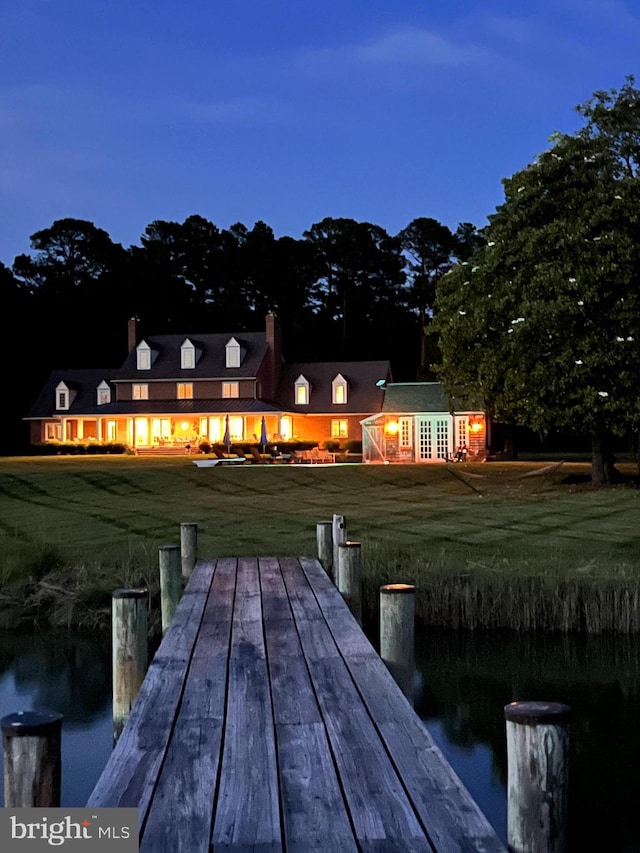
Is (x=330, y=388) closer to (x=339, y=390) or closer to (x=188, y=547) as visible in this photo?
(x=339, y=390)

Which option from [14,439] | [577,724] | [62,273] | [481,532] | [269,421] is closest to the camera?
[577,724]

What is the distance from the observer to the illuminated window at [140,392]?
52438 mm

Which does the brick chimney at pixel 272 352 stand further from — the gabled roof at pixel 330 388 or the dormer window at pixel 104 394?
the dormer window at pixel 104 394

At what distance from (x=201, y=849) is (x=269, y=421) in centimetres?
4648

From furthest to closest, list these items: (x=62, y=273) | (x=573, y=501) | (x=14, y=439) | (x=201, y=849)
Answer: (x=62, y=273) → (x=14, y=439) → (x=573, y=501) → (x=201, y=849)

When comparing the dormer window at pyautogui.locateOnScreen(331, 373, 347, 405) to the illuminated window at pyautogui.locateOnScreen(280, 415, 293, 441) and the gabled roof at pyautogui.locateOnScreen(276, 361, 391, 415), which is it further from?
the illuminated window at pyautogui.locateOnScreen(280, 415, 293, 441)

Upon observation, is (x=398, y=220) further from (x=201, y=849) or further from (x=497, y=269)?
(x=201, y=849)

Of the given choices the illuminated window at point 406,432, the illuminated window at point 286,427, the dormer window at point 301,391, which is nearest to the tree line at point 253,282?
the dormer window at point 301,391

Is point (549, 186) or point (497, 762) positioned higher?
point (549, 186)

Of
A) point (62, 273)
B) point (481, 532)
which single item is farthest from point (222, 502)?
point (62, 273)

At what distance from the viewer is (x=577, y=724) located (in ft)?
33.8

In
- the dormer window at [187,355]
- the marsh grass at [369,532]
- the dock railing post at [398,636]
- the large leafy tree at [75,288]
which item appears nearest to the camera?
the dock railing post at [398,636]

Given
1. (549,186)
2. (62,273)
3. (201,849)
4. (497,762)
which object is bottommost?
(497,762)

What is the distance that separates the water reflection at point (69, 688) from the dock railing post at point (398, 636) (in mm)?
3117
